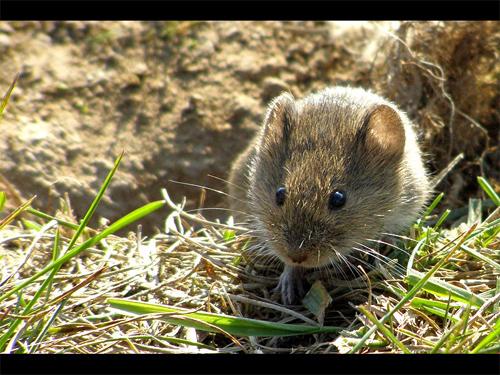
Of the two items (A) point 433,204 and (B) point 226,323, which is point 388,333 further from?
(A) point 433,204

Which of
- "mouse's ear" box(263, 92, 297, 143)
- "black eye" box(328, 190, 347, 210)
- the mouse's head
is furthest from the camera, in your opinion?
"mouse's ear" box(263, 92, 297, 143)

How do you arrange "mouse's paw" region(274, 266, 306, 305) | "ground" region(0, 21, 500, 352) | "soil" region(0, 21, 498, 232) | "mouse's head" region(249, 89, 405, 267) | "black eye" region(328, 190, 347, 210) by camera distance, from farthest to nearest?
"soil" region(0, 21, 498, 232), "ground" region(0, 21, 500, 352), "mouse's paw" region(274, 266, 306, 305), "black eye" region(328, 190, 347, 210), "mouse's head" region(249, 89, 405, 267)

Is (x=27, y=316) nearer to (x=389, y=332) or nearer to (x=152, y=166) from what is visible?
(x=389, y=332)

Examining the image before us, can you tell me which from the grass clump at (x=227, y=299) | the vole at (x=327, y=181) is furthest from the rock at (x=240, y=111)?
the grass clump at (x=227, y=299)

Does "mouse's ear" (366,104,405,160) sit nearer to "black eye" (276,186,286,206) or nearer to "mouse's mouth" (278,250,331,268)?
"black eye" (276,186,286,206)

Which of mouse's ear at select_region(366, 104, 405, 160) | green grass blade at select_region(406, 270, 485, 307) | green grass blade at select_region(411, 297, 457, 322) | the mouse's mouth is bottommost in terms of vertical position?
green grass blade at select_region(411, 297, 457, 322)

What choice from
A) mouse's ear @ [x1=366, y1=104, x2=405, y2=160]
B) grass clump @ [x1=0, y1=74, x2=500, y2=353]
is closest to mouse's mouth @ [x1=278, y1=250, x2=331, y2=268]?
grass clump @ [x1=0, y1=74, x2=500, y2=353]

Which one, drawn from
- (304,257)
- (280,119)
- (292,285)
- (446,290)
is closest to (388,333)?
(446,290)
